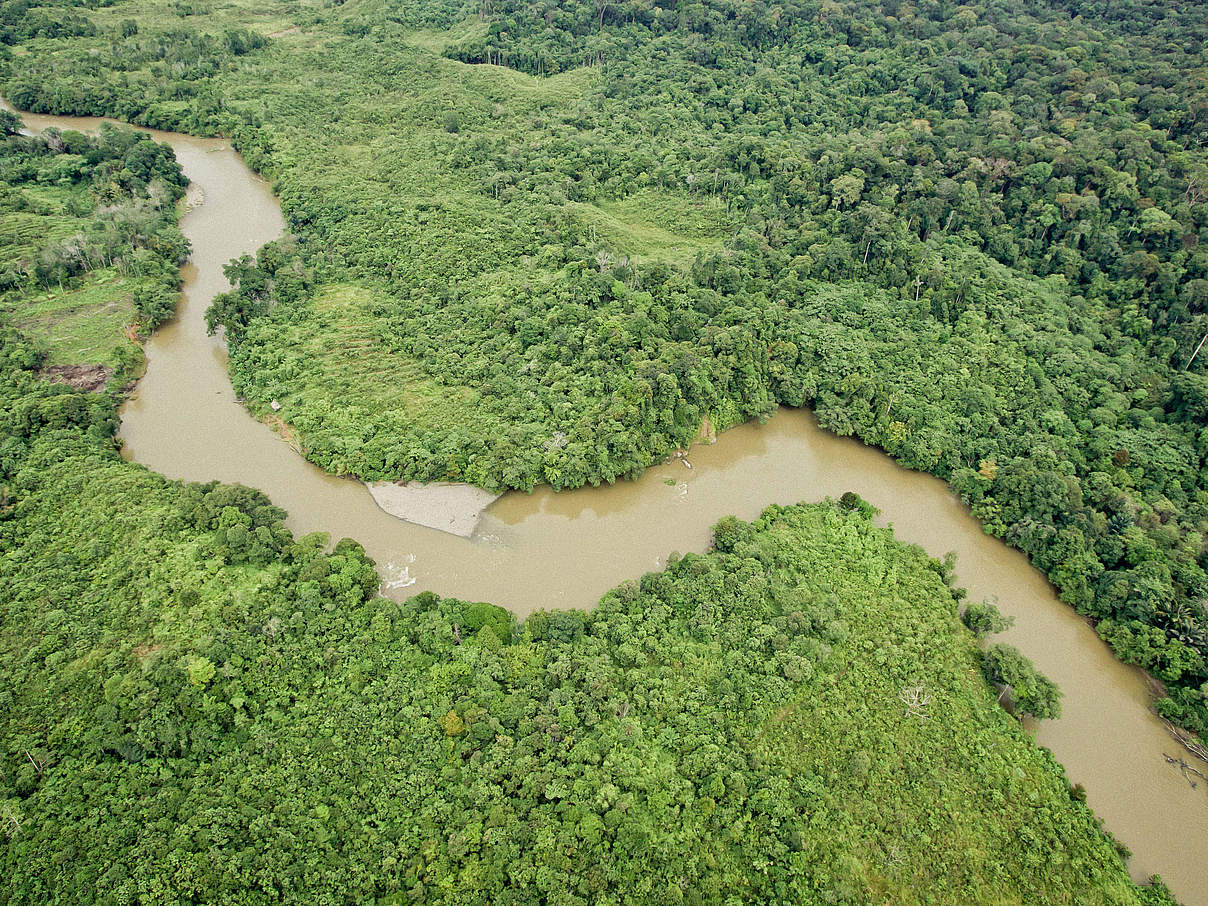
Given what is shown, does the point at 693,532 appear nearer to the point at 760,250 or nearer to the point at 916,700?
the point at 916,700

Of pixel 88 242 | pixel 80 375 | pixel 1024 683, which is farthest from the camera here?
pixel 88 242

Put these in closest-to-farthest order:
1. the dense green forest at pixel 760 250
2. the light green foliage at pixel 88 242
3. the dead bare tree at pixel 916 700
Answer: the dead bare tree at pixel 916 700, the dense green forest at pixel 760 250, the light green foliage at pixel 88 242

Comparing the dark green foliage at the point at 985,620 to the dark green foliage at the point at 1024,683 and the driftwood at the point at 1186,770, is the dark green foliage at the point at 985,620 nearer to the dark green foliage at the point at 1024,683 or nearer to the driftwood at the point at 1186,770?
the dark green foliage at the point at 1024,683

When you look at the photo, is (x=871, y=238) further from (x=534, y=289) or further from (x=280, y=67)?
(x=280, y=67)

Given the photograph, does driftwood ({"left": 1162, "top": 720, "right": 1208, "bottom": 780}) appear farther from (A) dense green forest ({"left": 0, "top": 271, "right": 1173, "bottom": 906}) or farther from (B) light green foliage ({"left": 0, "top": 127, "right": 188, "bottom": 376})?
(B) light green foliage ({"left": 0, "top": 127, "right": 188, "bottom": 376})

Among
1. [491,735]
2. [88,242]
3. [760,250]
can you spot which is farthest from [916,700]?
[88,242]

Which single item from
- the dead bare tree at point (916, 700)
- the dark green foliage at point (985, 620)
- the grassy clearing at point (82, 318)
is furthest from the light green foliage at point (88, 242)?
the dark green foliage at point (985, 620)
